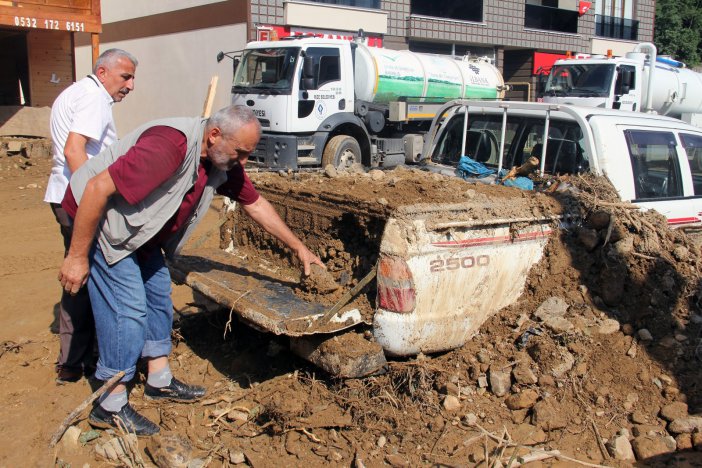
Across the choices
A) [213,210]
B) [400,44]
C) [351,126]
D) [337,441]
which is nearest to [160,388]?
[337,441]

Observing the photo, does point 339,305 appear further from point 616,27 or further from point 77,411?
point 616,27

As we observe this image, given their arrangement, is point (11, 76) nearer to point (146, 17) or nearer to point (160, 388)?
point (146, 17)

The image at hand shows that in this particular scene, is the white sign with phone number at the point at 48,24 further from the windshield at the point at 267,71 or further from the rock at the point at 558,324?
the rock at the point at 558,324

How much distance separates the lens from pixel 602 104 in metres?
15.0

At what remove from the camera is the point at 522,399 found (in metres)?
3.76

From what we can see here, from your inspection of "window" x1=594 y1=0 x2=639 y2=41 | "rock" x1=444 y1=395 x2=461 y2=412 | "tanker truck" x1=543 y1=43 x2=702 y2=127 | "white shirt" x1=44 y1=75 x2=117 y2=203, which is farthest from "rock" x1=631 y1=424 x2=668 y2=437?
"window" x1=594 y1=0 x2=639 y2=41

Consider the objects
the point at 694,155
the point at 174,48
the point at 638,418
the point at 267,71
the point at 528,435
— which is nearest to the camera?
the point at 528,435

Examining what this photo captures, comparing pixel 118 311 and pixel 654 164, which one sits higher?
pixel 654 164

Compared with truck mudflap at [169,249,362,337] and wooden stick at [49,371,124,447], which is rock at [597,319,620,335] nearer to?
truck mudflap at [169,249,362,337]

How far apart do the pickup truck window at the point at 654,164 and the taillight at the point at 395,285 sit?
2.35m

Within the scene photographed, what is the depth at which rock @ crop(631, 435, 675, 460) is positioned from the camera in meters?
3.47

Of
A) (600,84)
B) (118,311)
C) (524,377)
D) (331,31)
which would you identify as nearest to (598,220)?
(524,377)

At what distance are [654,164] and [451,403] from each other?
2775 mm

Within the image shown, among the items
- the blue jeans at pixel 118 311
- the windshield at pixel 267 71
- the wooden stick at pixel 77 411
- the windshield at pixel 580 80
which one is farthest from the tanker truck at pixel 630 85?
the wooden stick at pixel 77 411
